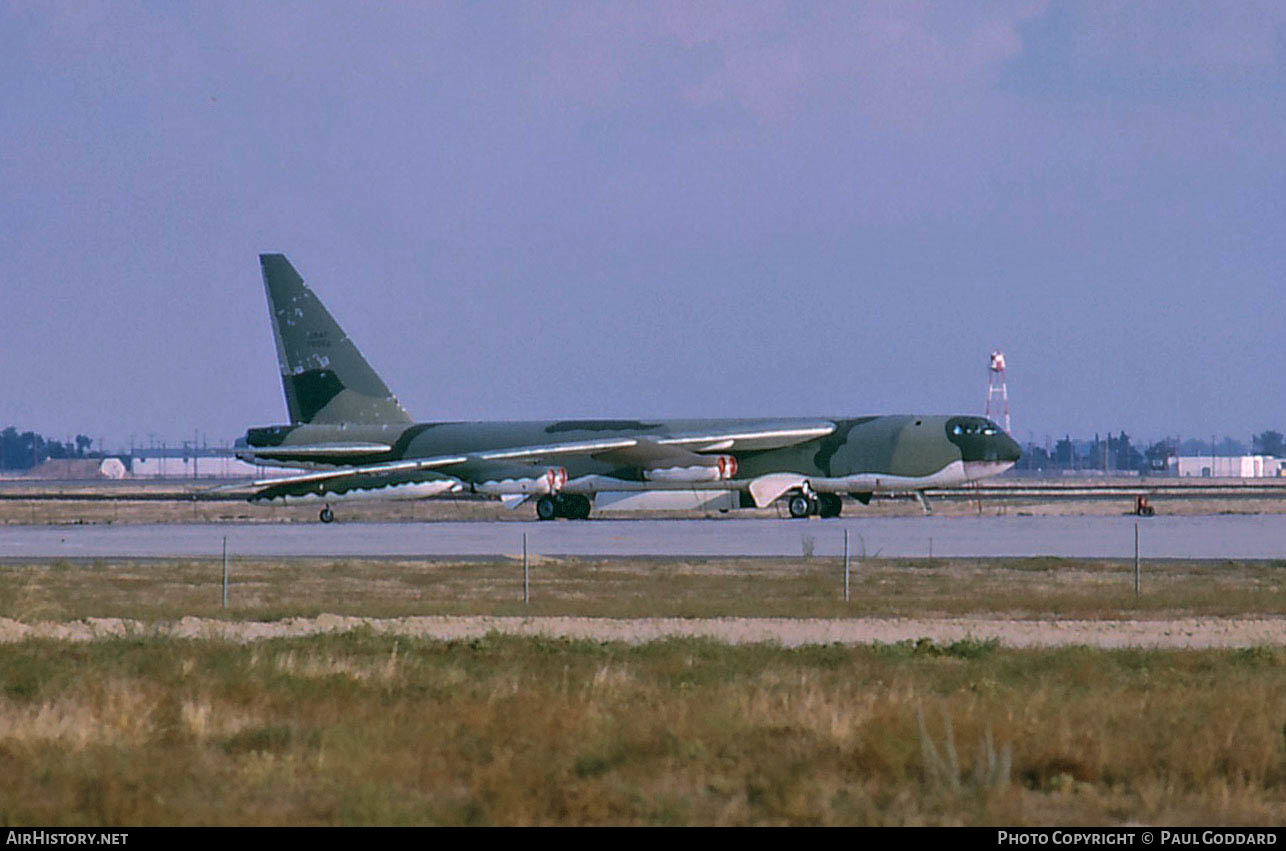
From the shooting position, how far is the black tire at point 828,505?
53.8 m

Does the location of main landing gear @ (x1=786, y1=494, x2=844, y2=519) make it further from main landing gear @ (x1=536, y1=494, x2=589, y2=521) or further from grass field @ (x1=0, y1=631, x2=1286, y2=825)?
grass field @ (x1=0, y1=631, x2=1286, y2=825)

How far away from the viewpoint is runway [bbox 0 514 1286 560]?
37875 mm

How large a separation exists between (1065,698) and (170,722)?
764 centimetres

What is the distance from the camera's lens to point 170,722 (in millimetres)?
13219

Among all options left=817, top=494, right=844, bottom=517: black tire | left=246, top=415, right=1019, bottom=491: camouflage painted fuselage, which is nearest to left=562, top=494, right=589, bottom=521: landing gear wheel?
left=246, top=415, right=1019, bottom=491: camouflage painted fuselage

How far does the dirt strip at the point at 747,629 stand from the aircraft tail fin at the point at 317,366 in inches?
1393

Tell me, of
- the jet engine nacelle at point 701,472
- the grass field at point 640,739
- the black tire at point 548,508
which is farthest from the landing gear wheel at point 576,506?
the grass field at point 640,739

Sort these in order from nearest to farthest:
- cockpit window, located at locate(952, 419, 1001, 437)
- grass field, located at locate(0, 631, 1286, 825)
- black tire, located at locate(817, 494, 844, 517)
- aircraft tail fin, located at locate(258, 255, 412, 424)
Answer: grass field, located at locate(0, 631, 1286, 825)
cockpit window, located at locate(952, 419, 1001, 437)
black tire, located at locate(817, 494, 844, 517)
aircraft tail fin, located at locate(258, 255, 412, 424)

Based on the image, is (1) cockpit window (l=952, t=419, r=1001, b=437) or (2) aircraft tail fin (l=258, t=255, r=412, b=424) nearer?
(1) cockpit window (l=952, t=419, r=1001, b=437)

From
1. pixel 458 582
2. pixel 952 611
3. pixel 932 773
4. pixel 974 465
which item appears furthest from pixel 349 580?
pixel 974 465

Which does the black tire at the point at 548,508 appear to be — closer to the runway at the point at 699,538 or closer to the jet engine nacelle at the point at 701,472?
the runway at the point at 699,538

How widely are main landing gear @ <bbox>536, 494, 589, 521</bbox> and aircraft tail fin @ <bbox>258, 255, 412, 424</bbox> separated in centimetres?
756
